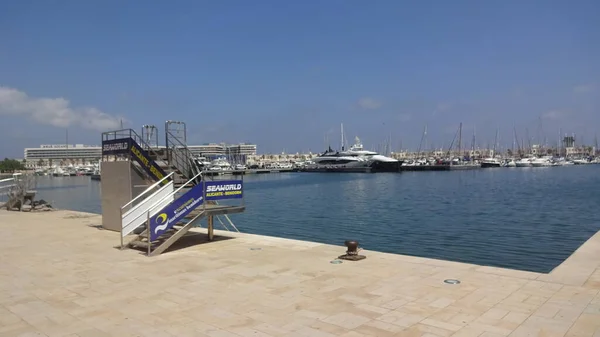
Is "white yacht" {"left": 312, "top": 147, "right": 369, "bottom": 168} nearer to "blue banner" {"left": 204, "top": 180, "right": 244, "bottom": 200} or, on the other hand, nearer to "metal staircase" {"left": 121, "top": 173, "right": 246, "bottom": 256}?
"blue banner" {"left": 204, "top": 180, "right": 244, "bottom": 200}

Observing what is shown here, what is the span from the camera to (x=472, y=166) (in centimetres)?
14612

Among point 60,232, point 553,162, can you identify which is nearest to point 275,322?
point 60,232

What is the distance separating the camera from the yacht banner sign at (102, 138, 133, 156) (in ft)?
52.9

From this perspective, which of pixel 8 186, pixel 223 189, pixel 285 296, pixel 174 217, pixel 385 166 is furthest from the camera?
pixel 385 166

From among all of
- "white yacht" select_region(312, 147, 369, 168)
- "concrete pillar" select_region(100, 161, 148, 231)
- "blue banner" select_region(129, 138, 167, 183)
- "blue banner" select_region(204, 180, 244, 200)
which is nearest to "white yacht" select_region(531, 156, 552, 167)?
"white yacht" select_region(312, 147, 369, 168)

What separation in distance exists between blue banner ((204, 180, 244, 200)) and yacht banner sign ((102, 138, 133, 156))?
173 inches

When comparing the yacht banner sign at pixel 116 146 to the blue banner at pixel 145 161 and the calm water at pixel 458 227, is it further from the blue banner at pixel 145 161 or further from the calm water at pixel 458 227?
the calm water at pixel 458 227

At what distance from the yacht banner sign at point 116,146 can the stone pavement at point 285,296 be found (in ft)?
15.9

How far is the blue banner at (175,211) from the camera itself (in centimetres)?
1252

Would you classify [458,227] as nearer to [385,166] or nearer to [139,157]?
[139,157]

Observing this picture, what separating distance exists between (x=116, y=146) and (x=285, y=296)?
11226 mm

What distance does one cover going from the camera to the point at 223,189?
13688 millimetres

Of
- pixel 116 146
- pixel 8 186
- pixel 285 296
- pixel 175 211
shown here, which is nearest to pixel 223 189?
pixel 175 211

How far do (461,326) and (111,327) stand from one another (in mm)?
4822
